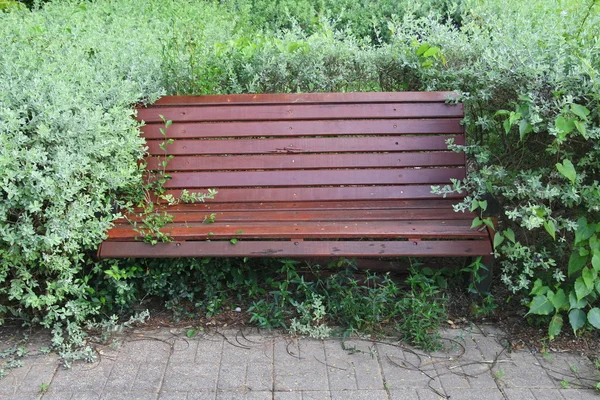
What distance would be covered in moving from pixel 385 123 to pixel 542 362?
1.66 metres

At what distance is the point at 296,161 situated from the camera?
4004mm

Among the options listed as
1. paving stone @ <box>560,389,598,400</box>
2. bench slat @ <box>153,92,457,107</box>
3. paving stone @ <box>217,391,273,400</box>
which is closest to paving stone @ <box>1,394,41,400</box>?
paving stone @ <box>217,391,273,400</box>

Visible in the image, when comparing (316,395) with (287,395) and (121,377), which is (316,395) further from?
(121,377)

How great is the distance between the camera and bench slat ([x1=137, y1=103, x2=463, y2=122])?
13.1ft

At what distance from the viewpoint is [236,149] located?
4.03m

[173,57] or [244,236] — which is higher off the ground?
[173,57]

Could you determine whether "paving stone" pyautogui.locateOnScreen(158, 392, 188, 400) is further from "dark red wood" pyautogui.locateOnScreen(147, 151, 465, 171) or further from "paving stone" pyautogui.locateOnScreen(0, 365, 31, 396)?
"dark red wood" pyautogui.locateOnScreen(147, 151, 465, 171)

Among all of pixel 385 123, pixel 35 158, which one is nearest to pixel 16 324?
pixel 35 158

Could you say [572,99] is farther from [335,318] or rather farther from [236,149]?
[236,149]

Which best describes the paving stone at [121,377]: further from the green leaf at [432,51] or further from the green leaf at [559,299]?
the green leaf at [432,51]

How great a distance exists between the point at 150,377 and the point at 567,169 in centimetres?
227

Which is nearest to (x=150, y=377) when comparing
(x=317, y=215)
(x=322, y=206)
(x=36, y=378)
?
(x=36, y=378)

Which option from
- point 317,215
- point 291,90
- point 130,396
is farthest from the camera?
point 291,90

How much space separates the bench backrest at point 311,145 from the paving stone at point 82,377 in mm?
1225
